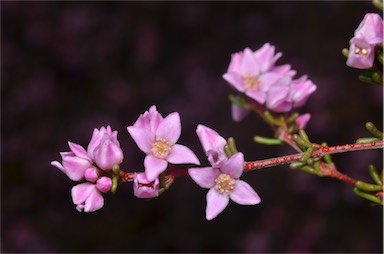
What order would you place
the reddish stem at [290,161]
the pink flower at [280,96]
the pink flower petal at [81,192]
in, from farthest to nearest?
the pink flower at [280,96] → the pink flower petal at [81,192] → the reddish stem at [290,161]

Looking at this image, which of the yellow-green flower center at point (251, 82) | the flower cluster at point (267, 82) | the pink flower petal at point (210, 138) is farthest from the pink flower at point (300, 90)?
the pink flower petal at point (210, 138)

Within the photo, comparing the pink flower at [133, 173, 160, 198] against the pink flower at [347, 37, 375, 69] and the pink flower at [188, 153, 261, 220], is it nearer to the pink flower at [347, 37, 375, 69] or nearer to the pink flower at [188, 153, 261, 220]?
the pink flower at [188, 153, 261, 220]

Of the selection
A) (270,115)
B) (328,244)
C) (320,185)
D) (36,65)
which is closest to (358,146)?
(270,115)

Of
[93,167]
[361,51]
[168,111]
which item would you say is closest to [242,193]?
[93,167]

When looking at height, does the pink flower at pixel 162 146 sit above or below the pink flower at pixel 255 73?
below

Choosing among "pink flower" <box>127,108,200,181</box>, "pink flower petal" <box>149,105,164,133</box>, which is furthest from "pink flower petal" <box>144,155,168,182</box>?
"pink flower petal" <box>149,105,164,133</box>

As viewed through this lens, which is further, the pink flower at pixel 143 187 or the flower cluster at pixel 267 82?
the flower cluster at pixel 267 82

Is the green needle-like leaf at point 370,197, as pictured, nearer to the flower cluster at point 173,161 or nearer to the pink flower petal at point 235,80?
the flower cluster at point 173,161

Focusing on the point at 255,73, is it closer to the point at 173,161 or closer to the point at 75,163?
the point at 173,161
